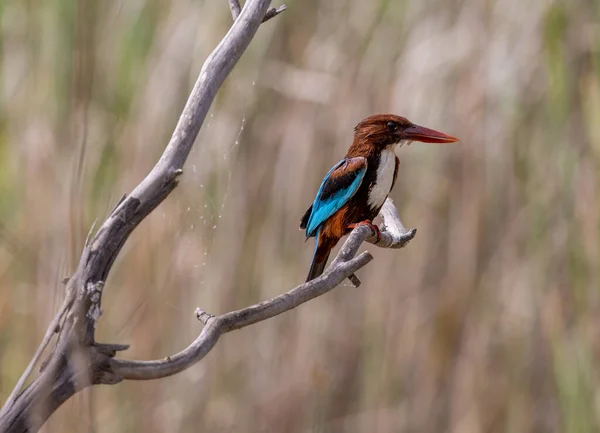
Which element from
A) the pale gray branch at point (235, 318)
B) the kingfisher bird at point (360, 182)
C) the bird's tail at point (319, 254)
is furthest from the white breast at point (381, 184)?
the pale gray branch at point (235, 318)

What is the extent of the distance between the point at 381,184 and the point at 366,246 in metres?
1.15

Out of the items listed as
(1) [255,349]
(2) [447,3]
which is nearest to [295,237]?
(1) [255,349]

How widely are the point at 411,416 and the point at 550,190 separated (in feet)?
2.57

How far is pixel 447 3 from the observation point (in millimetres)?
2578

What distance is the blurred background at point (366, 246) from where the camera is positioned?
96.0 inches

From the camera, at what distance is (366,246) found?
2637 millimetres

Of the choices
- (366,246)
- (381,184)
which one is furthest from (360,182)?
(366,246)

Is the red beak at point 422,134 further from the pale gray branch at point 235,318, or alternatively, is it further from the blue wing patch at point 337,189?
the pale gray branch at point 235,318

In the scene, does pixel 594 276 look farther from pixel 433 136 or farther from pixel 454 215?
pixel 433 136

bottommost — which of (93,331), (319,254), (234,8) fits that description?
(93,331)

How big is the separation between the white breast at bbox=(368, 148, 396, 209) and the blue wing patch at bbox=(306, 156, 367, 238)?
0.03 meters

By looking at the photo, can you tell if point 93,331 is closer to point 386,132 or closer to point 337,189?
point 337,189

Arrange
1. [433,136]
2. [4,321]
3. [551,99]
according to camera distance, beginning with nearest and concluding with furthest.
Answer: [433,136], [551,99], [4,321]

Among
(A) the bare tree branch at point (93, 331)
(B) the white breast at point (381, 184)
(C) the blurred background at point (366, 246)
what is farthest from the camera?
(C) the blurred background at point (366, 246)
